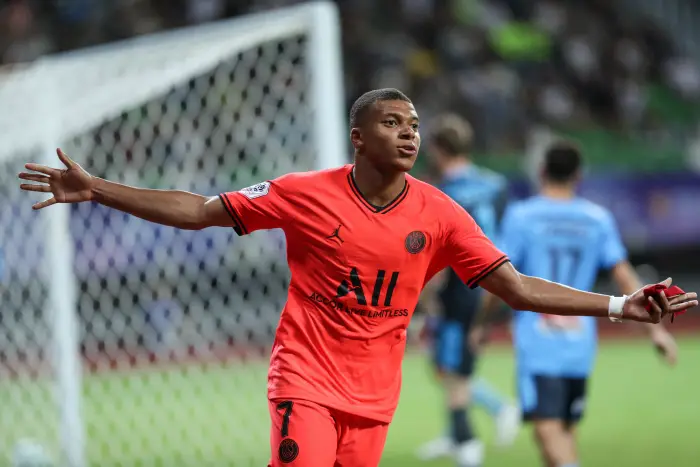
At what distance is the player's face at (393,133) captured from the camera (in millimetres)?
4012

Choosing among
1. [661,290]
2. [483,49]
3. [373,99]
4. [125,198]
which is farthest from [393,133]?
[483,49]

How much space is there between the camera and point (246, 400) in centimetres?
1036

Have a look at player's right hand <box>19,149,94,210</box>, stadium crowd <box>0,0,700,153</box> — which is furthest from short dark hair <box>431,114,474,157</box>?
stadium crowd <box>0,0,700,153</box>

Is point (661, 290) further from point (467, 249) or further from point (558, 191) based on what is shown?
point (558, 191)

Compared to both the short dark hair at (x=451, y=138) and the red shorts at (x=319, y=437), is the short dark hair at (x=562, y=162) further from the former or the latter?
the red shorts at (x=319, y=437)

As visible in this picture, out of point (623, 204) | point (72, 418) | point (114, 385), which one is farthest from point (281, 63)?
point (623, 204)

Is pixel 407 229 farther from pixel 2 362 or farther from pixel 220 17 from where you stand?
pixel 220 17

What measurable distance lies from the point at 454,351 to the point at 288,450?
420cm

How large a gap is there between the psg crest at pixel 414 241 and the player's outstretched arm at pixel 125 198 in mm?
623

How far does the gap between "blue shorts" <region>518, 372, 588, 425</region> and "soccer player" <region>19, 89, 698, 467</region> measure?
199 cm

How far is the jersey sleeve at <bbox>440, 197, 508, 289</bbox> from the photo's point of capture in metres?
4.19

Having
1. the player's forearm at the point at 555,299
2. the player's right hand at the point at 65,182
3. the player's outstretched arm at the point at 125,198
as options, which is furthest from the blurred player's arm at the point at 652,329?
the player's right hand at the point at 65,182

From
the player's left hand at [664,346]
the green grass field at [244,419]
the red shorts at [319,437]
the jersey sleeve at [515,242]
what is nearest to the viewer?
the red shorts at [319,437]

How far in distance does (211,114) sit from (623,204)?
9558 mm
